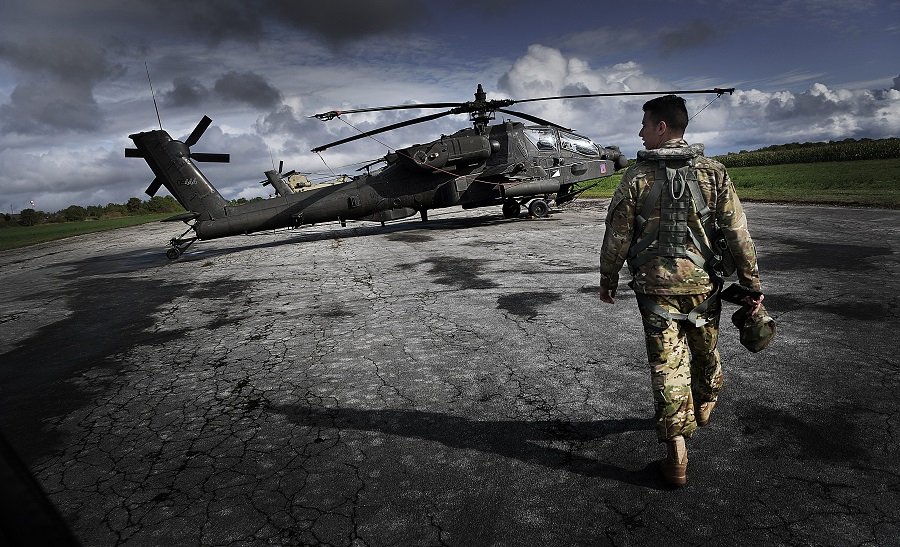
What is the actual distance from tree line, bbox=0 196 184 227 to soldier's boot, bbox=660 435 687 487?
35731mm

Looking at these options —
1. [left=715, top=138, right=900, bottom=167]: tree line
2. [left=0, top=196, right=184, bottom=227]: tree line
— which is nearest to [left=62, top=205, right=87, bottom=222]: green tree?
[left=0, top=196, right=184, bottom=227]: tree line

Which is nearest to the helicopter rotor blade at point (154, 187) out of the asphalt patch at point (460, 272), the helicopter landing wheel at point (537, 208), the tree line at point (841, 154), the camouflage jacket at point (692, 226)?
the asphalt patch at point (460, 272)

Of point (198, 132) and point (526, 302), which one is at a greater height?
point (198, 132)

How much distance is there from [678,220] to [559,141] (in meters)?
12.6

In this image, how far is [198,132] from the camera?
12.4 metres

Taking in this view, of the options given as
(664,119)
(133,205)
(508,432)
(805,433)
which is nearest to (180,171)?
(508,432)

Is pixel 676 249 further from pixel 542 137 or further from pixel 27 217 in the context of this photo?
pixel 27 217

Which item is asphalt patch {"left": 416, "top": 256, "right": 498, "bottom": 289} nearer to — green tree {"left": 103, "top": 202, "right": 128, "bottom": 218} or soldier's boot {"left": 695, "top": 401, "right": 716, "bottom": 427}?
soldier's boot {"left": 695, "top": 401, "right": 716, "bottom": 427}

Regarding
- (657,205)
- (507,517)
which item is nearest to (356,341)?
(507,517)

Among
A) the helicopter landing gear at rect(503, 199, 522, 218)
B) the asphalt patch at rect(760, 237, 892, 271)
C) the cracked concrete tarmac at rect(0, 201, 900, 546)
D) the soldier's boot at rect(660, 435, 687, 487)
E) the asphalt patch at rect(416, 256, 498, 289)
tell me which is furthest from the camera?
the helicopter landing gear at rect(503, 199, 522, 218)

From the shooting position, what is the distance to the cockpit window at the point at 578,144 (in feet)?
48.5

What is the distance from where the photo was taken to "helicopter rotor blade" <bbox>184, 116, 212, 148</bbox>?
12172 mm

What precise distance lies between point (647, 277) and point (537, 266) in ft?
17.7

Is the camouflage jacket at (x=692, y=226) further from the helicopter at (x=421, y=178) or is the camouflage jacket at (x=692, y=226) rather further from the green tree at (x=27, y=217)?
the green tree at (x=27, y=217)
